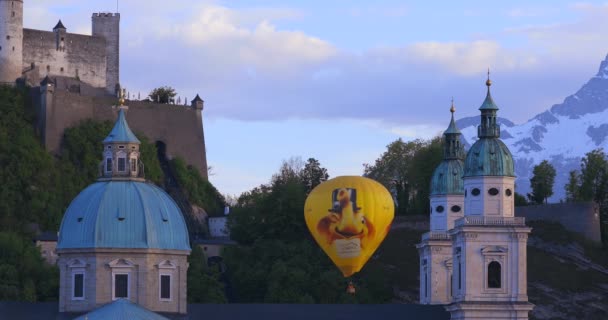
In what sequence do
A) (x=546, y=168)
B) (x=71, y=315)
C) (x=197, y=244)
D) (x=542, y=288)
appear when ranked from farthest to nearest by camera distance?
(x=546, y=168)
(x=197, y=244)
(x=542, y=288)
(x=71, y=315)

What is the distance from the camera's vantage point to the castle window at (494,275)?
11450cm

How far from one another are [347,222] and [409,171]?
47049mm

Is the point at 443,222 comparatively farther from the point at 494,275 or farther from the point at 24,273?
the point at 24,273

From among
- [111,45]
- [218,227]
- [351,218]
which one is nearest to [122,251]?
[351,218]

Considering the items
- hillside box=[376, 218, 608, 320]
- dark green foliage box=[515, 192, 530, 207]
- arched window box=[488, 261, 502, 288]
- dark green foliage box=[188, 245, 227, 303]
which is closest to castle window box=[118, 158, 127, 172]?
arched window box=[488, 261, 502, 288]

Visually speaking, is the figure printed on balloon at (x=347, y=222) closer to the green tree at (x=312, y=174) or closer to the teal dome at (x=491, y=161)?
the teal dome at (x=491, y=161)

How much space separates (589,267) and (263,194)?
2596 cm

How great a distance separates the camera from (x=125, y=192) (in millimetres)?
117812

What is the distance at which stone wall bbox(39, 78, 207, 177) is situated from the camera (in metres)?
174

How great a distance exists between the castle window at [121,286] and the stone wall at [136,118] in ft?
190

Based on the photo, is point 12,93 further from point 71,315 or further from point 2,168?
point 71,315

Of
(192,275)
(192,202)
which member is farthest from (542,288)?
(192,202)

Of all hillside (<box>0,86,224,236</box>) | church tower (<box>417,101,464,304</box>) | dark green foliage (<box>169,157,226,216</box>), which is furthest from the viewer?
dark green foliage (<box>169,157,226,216</box>)

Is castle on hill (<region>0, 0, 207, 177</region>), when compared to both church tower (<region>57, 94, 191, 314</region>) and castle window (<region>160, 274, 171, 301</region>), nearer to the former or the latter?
church tower (<region>57, 94, 191, 314</region>)
